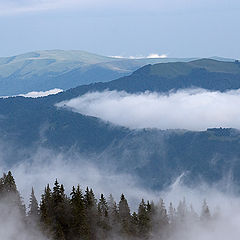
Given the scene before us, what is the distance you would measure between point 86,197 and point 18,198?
48.6ft

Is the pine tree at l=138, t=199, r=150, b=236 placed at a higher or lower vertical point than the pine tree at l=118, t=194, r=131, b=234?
lower

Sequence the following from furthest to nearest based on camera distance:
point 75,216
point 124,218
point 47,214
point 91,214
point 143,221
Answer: point 143,221
point 124,218
point 91,214
point 47,214
point 75,216

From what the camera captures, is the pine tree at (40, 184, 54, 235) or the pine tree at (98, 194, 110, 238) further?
the pine tree at (98, 194, 110, 238)

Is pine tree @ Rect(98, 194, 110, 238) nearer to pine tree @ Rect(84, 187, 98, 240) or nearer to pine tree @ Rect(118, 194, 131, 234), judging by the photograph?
pine tree @ Rect(84, 187, 98, 240)

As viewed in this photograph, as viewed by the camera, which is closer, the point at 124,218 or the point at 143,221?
the point at 124,218

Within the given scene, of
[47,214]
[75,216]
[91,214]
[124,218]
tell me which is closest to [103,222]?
[91,214]

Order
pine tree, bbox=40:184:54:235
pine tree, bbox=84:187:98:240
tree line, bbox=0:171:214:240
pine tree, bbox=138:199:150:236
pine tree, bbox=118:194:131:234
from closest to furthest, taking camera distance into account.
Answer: pine tree, bbox=40:184:54:235 → tree line, bbox=0:171:214:240 → pine tree, bbox=84:187:98:240 → pine tree, bbox=118:194:131:234 → pine tree, bbox=138:199:150:236

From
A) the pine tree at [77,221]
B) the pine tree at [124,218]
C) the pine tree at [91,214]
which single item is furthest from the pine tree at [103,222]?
the pine tree at [77,221]

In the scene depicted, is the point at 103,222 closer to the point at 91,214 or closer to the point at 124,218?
the point at 91,214

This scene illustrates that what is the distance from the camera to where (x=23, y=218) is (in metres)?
131

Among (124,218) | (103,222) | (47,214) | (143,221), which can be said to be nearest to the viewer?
(47,214)

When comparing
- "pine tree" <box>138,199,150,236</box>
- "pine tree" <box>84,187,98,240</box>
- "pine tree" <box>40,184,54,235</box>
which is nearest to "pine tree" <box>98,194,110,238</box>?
"pine tree" <box>84,187,98,240</box>

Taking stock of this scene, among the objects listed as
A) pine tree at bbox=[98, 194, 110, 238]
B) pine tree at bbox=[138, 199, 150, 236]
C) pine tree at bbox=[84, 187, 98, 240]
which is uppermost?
pine tree at bbox=[84, 187, 98, 240]

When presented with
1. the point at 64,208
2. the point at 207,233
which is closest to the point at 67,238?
the point at 64,208
